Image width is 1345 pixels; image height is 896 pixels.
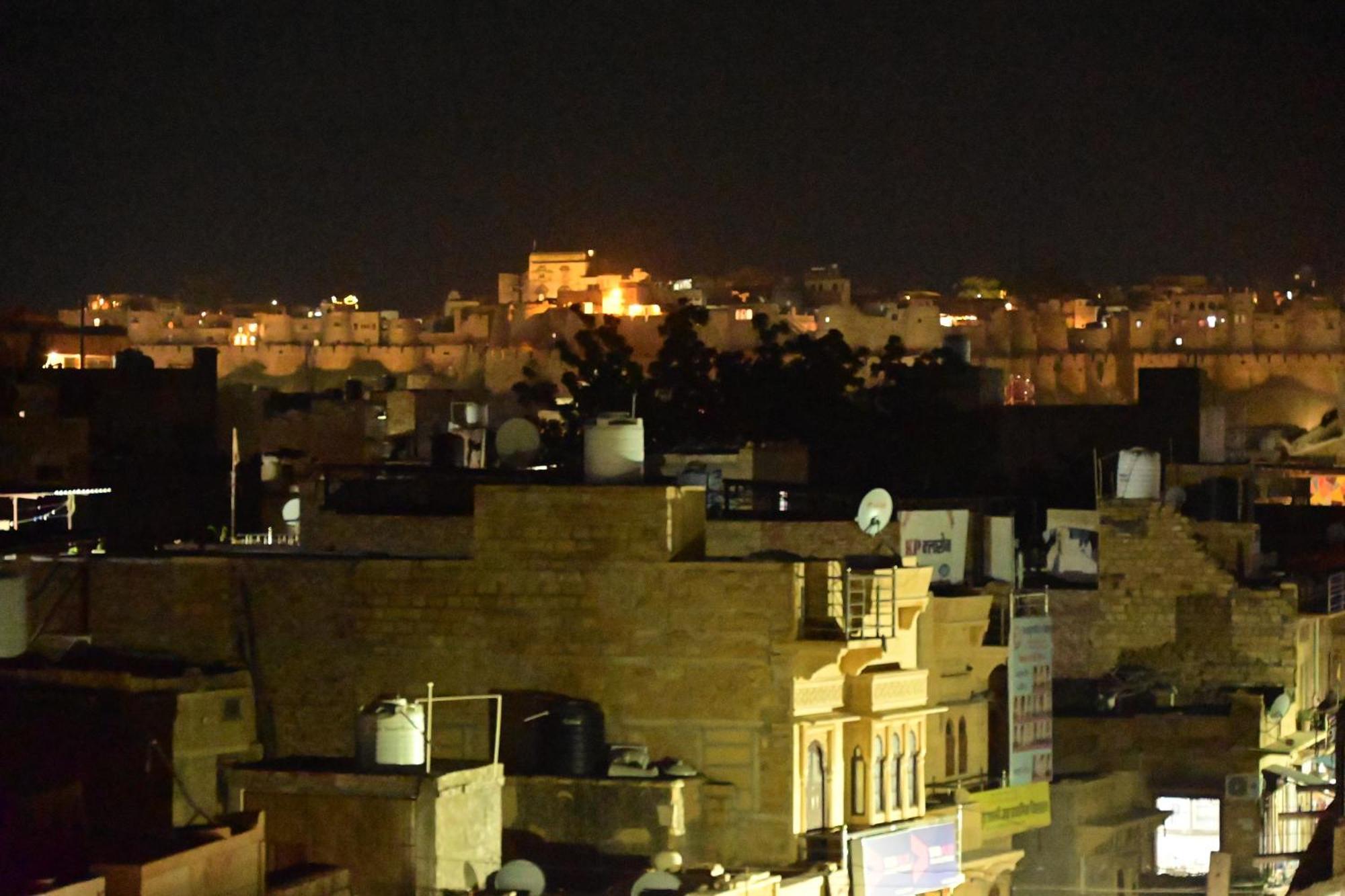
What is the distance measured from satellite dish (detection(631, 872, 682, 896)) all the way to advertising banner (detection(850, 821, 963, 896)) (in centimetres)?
178

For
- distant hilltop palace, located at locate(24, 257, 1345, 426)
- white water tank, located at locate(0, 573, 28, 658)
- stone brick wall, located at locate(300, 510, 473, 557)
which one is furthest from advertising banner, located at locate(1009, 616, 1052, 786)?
distant hilltop palace, located at locate(24, 257, 1345, 426)

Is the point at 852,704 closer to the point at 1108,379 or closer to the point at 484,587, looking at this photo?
the point at 484,587

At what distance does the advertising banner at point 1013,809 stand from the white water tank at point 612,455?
3399mm

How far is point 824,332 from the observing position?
79000mm

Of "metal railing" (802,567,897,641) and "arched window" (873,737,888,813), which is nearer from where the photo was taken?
"metal railing" (802,567,897,641)

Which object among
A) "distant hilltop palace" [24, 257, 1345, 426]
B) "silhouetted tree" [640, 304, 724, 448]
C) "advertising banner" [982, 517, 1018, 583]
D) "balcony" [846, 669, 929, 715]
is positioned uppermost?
"distant hilltop palace" [24, 257, 1345, 426]

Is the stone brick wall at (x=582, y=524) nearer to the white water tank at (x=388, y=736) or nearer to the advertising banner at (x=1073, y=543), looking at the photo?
the white water tank at (x=388, y=736)

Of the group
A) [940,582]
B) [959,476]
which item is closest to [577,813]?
[940,582]

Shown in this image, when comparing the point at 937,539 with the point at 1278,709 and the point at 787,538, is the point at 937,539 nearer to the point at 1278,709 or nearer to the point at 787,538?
the point at 787,538

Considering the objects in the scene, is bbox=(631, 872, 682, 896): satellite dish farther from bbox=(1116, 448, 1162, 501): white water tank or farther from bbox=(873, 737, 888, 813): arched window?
bbox=(1116, 448, 1162, 501): white water tank

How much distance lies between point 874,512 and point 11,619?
213 inches

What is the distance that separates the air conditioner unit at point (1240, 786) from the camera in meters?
18.9

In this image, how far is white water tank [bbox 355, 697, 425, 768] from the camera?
11.6 m

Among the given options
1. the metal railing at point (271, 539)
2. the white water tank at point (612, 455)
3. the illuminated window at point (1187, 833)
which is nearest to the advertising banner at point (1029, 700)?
the illuminated window at point (1187, 833)
